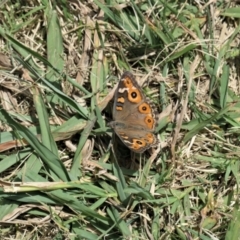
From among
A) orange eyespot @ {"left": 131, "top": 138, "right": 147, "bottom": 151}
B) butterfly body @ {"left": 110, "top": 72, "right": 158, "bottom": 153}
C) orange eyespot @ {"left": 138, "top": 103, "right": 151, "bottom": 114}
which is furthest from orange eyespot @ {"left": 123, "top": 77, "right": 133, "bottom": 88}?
orange eyespot @ {"left": 131, "top": 138, "right": 147, "bottom": 151}

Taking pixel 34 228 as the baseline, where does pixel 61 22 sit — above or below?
above

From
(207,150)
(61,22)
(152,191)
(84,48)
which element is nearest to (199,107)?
(207,150)

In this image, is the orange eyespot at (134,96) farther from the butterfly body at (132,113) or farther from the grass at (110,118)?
the grass at (110,118)

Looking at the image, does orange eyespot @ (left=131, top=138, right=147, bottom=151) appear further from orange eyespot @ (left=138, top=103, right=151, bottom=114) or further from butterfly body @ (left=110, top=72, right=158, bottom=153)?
orange eyespot @ (left=138, top=103, right=151, bottom=114)

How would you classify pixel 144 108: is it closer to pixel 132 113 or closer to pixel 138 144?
pixel 132 113

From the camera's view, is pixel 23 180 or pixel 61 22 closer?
pixel 23 180

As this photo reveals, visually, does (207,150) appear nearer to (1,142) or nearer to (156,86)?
(156,86)
